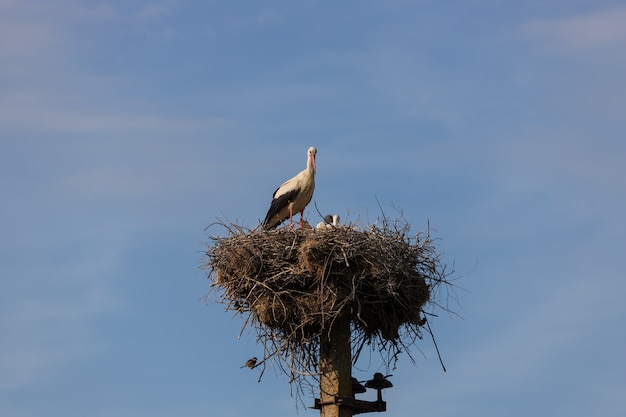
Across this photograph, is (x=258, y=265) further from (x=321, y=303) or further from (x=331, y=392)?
(x=331, y=392)

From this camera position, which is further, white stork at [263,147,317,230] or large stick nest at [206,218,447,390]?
white stork at [263,147,317,230]

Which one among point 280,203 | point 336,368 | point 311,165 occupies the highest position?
point 311,165

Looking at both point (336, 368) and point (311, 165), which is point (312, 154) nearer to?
point (311, 165)

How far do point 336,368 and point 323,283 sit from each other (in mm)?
839

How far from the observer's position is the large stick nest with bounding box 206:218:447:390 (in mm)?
10031

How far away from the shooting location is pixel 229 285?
34.8 feet

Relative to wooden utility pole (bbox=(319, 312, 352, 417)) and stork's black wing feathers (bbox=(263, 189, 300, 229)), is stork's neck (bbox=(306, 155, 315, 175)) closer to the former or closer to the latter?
stork's black wing feathers (bbox=(263, 189, 300, 229))

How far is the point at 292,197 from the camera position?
1327 cm

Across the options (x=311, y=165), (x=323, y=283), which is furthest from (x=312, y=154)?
(x=323, y=283)

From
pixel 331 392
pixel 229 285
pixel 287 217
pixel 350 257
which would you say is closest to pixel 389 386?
pixel 331 392

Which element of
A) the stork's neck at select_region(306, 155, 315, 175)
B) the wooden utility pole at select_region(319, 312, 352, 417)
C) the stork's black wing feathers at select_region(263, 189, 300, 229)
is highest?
the stork's neck at select_region(306, 155, 315, 175)

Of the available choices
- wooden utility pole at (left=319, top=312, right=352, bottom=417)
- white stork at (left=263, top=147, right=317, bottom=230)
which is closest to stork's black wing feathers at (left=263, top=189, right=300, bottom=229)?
white stork at (left=263, top=147, right=317, bottom=230)

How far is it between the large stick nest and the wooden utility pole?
0.11 metres

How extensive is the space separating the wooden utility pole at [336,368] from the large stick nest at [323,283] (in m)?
0.11
